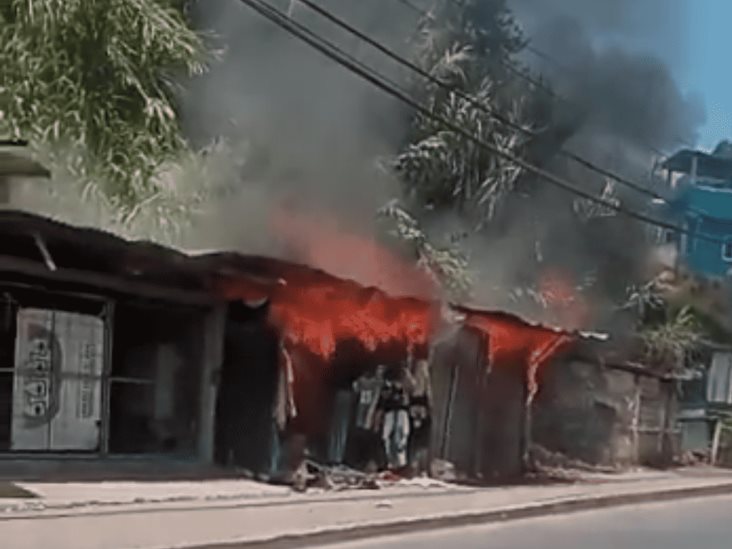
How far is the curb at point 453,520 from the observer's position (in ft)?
42.7

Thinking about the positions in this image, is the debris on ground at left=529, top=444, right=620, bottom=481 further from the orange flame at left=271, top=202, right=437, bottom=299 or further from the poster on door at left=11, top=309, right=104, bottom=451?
the poster on door at left=11, top=309, right=104, bottom=451

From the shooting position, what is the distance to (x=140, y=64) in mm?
17953

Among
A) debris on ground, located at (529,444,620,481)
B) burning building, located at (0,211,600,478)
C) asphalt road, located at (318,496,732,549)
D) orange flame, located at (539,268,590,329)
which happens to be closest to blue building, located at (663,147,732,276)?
orange flame, located at (539,268,590,329)

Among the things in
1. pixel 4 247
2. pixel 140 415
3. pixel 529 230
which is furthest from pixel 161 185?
pixel 529 230

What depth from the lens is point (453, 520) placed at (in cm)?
1591

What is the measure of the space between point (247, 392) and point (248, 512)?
A: 158 inches

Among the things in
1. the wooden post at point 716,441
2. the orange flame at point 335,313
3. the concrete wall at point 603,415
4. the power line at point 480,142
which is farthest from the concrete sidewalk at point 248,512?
the wooden post at point 716,441

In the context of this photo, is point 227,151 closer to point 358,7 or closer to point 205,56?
point 205,56

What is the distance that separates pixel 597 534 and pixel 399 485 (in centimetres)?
361

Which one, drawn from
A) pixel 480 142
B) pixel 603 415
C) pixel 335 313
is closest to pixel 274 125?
pixel 480 142

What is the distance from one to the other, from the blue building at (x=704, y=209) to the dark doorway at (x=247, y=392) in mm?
19965

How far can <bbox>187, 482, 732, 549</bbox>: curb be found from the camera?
13.0 metres

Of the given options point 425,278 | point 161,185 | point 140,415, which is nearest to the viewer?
point 140,415

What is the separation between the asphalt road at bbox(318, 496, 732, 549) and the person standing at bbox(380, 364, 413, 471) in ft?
7.82
